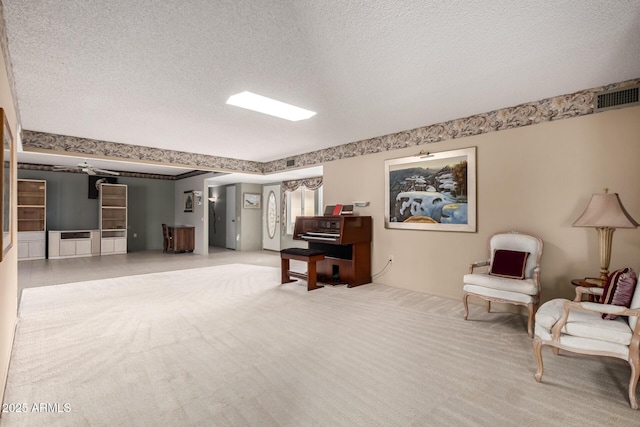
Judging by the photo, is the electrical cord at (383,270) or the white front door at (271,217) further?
the white front door at (271,217)

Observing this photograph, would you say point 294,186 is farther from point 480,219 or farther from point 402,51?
point 402,51

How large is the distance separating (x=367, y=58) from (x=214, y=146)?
421 centimetres

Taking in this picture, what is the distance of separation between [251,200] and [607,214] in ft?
28.8

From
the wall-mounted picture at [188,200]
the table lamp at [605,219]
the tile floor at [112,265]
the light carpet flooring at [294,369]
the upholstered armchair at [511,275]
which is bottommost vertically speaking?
the light carpet flooring at [294,369]

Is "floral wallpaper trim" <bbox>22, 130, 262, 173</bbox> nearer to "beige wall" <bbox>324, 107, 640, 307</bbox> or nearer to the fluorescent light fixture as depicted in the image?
the fluorescent light fixture

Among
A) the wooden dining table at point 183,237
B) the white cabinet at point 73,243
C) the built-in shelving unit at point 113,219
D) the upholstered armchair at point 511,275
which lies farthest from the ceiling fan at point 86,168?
the upholstered armchair at point 511,275

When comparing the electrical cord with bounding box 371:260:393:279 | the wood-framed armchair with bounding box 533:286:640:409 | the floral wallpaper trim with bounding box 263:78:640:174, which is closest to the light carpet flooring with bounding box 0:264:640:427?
the wood-framed armchair with bounding box 533:286:640:409

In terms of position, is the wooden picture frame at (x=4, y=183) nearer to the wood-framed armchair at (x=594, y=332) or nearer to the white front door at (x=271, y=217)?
the wood-framed armchair at (x=594, y=332)

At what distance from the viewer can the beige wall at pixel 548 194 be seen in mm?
3148

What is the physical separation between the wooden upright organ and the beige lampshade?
9.38 feet

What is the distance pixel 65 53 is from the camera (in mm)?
2557

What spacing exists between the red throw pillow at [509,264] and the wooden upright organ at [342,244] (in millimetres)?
2085

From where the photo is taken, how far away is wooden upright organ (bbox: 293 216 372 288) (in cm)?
509

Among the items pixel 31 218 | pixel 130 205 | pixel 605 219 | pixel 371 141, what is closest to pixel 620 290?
pixel 605 219
